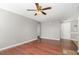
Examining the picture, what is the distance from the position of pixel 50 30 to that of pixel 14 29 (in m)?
0.59

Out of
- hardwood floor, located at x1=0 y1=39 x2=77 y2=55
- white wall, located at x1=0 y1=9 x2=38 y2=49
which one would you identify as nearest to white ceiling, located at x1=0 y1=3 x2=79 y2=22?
white wall, located at x1=0 y1=9 x2=38 y2=49

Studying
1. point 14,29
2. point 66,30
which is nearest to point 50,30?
point 66,30

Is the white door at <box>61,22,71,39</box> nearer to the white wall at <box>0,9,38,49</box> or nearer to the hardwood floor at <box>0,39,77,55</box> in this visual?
the hardwood floor at <box>0,39,77,55</box>

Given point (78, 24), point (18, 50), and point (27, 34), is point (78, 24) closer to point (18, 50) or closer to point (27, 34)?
point (27, 34)

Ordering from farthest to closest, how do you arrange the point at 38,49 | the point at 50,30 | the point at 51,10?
the point at 50,30, the point at 38,49, the point at 51,10

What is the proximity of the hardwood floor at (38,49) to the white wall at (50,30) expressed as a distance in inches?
3.3

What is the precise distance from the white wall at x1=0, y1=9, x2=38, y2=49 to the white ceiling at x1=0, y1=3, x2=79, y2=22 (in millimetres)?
72

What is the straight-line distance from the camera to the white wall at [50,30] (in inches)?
53.1

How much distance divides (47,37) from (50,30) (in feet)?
0.44

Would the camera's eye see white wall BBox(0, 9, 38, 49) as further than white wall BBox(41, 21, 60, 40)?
No

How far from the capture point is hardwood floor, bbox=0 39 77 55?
1.17m

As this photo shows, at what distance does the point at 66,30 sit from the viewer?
4.10 ft

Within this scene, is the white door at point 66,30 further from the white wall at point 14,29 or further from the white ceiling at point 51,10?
the white wall at point 14,29

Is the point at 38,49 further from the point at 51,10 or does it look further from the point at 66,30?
the point at 51,10
